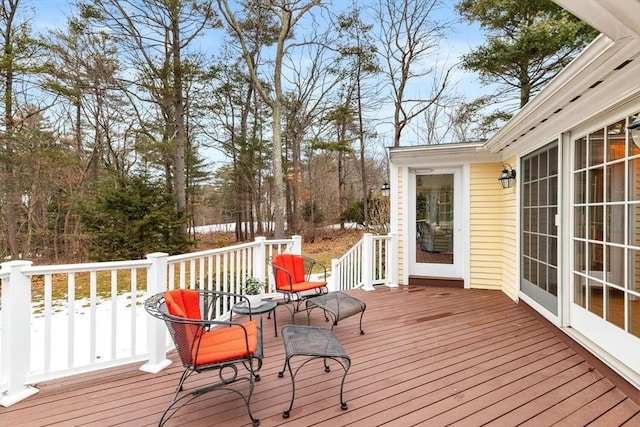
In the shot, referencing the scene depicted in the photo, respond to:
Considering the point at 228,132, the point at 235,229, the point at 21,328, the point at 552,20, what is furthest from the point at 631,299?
the point at 235,229

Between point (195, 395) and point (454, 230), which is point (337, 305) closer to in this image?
point (195, 395)

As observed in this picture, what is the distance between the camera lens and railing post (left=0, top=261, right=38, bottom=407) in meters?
2.24

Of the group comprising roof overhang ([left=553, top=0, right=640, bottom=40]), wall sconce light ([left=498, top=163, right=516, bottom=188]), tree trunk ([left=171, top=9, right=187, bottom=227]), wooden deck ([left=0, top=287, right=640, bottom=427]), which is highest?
tree trunk ([left=171, top=9, right=187, bottom=227])

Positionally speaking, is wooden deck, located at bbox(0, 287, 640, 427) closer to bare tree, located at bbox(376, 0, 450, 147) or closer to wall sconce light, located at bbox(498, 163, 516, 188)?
wall sconce light, located at bbox(498, 163, 516, 188)

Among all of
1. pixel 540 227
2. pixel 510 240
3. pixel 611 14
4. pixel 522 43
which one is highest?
pixel 522 43

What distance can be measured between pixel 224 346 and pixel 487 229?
476cm

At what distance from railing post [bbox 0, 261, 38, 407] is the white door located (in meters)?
5.08

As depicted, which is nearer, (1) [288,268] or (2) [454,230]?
(1) [288,268]

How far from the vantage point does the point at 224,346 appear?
227cm

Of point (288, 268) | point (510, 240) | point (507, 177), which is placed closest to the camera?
point (288, 268)

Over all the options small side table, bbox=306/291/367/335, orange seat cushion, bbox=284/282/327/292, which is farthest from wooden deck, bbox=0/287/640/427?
orange seat cushion, bbox=284/282/327/292

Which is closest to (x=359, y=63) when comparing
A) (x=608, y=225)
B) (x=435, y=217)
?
(x=435, y=217)

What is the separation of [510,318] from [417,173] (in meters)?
2.72

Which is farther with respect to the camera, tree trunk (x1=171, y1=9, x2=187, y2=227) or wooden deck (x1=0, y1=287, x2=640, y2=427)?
tree trunk (x1=171, y1=9, x2=187, y2=227)
